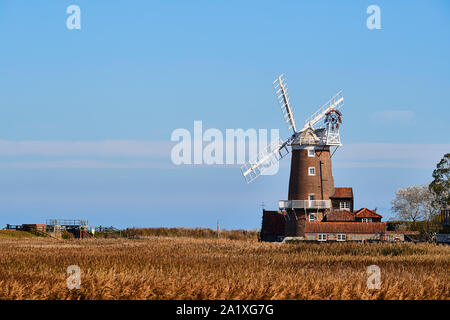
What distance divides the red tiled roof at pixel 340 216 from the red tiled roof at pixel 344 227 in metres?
0.64

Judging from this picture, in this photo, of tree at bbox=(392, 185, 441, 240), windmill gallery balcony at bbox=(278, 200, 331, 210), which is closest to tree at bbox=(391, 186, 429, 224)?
tree at bbox=(392, 185, 441, 240)

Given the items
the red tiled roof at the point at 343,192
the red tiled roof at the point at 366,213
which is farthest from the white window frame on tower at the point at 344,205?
the red tiled roof at the point at 366,213

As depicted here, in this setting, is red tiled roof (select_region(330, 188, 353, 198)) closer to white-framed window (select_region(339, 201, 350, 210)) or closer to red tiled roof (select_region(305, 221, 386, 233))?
white-framed window (select_region(339, 201, 350, 210))

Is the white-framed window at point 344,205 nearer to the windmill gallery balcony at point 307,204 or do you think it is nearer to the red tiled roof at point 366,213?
the red tiled roof at point 366,213

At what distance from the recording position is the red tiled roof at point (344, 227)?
6556 cm

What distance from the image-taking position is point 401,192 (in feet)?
307

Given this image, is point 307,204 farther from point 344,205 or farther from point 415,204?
point 415,204

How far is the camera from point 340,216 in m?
67.3

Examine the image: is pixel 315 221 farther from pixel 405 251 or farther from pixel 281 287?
pixel 281 287

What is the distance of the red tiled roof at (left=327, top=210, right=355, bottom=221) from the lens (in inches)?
2638

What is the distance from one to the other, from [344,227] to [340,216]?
1.30 m

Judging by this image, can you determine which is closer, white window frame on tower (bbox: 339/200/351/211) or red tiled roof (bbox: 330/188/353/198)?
red tiled roof (bbox: 330/188/353/198)

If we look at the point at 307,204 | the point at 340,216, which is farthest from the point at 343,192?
the point at 307,204

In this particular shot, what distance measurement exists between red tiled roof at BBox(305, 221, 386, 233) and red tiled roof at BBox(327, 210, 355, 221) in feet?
2.09
